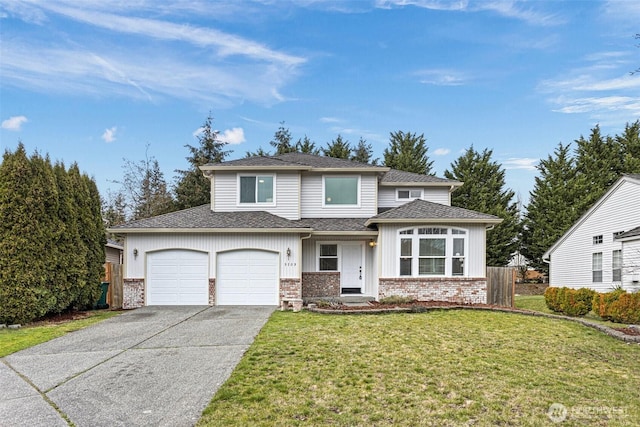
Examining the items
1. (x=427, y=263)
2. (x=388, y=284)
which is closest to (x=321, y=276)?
(x=388, y=284)

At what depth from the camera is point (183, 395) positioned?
16.9ft

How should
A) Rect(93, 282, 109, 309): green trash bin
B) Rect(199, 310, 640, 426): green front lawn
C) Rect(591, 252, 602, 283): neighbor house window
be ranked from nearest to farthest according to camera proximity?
Rect(199, 310, 640, 426): green front lawn, Rect(93, 282, 109, 309): green trash bin, Rect(591, 252, 602, 283): neighbor house window

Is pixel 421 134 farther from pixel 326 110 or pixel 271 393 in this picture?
pixel 271 393

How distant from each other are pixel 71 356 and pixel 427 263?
34.2ft

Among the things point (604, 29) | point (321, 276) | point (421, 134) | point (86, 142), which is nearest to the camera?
point (604, 29)

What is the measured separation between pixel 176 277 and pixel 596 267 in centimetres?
1737

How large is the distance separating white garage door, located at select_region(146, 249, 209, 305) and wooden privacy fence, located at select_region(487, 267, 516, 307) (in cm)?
981

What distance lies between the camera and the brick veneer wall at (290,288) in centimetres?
1393

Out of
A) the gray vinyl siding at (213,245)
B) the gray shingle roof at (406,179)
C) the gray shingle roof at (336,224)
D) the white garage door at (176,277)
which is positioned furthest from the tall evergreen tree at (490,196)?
the white garage door at (176,277)

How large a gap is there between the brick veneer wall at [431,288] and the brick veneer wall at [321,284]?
248 cm

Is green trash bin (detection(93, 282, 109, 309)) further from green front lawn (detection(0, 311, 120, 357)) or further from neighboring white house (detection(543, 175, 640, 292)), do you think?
neighboring white house (detection(543, 175, 640, 292))

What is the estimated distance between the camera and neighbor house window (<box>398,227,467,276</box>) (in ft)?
45.6

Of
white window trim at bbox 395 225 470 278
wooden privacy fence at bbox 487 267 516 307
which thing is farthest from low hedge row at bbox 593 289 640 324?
white window trim at bbox 395 225 470 278

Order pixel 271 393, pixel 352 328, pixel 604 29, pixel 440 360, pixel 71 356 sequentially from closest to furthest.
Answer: pixel 271 393 → pixel 440 360 → pixel 71 356 → pixel 352 328 → pixel 604 29
